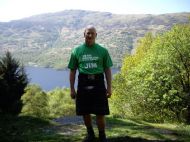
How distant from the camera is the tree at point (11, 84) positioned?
28.1m

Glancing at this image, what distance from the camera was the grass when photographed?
1068 cm

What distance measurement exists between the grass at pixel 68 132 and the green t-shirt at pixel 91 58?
7.74ft

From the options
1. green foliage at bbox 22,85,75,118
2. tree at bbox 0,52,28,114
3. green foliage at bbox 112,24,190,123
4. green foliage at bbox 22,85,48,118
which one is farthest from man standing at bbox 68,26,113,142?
green foliage at bbox 22,85,48,118

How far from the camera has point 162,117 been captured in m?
38.9

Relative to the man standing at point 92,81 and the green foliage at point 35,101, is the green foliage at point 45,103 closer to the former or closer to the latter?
the green foliage at point 35,101

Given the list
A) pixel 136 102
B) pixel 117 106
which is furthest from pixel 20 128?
pixel 117 106

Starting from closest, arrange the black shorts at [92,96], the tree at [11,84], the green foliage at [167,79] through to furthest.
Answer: the black shorts at [92,96]
the tree at [11,84]
the green foliage at [167,79]

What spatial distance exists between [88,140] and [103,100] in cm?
133

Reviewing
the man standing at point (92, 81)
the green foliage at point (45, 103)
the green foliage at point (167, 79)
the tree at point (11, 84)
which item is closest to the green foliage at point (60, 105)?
the green foliage at point (45, 103)

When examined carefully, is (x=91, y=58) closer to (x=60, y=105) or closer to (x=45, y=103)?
(x=45, y=103)

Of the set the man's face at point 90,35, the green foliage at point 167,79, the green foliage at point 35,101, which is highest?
the man's face at point 90,35

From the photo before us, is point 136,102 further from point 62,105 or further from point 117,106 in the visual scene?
point 62,105

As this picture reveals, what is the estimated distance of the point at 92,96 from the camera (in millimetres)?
8734

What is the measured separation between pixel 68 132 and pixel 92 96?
5.12 m
